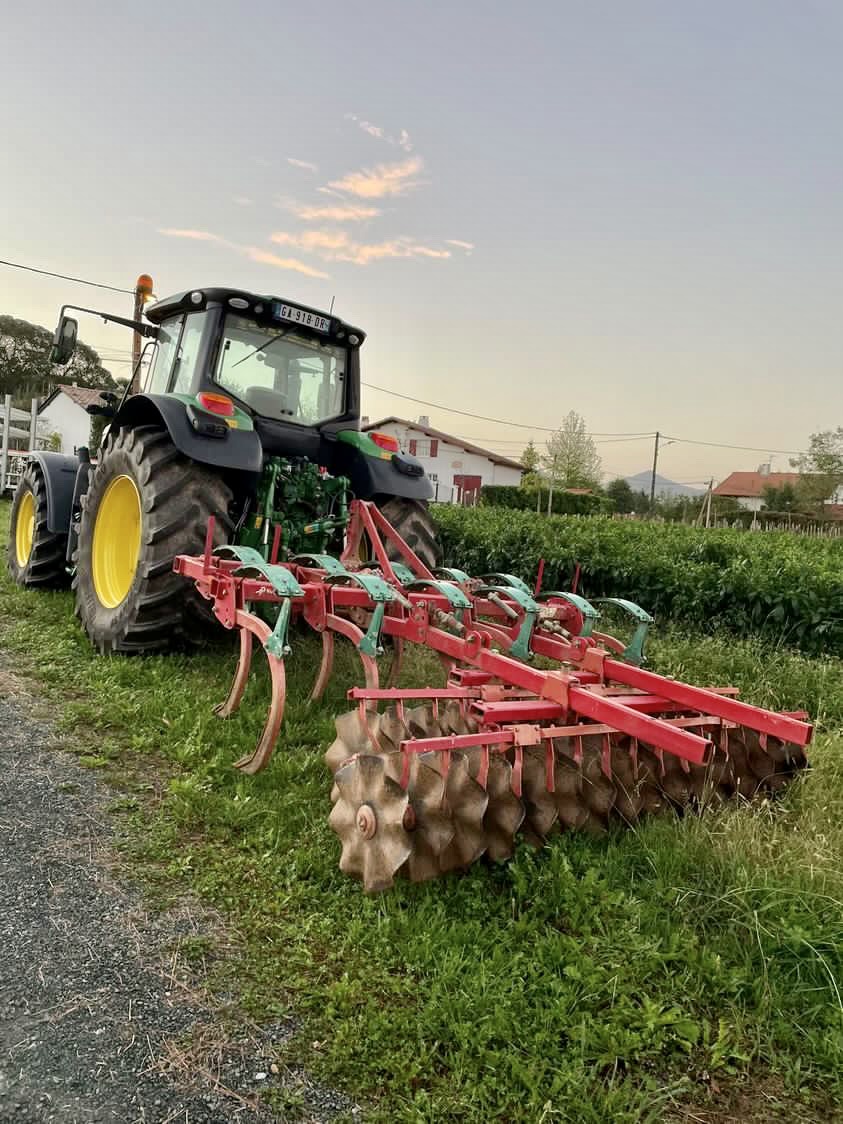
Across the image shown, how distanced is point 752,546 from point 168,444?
5.22 metres

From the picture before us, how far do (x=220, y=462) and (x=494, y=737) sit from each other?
2411 mm

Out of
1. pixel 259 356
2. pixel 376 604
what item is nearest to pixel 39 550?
pixel 259 356

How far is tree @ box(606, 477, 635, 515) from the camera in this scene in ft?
165

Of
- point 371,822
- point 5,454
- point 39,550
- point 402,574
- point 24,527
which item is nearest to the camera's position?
point 371,822

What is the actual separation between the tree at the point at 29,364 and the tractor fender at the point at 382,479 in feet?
173

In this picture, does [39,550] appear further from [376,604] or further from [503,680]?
[503,680]

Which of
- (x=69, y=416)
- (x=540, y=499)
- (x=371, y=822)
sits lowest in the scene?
(x=371, y=822)

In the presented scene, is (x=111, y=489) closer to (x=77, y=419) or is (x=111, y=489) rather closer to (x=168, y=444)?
(x=168, y=444)

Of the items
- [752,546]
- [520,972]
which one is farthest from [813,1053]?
[752,546]

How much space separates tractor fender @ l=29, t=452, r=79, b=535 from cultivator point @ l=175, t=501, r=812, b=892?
9.68 ft

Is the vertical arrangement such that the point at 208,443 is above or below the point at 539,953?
above

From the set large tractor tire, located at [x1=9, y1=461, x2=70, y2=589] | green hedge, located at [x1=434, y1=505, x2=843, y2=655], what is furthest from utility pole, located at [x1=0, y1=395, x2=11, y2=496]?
green hedge, located at [x1=434, y1=505, x2=843, y2=655]

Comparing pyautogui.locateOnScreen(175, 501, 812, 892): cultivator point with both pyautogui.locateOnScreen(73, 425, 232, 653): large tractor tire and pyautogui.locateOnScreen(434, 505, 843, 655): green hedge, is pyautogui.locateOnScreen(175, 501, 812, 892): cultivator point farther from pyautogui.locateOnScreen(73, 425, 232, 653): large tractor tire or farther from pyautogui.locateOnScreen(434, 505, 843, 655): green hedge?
pyautogui.locateOnScreen(434, 505, 843, 655): green hedge

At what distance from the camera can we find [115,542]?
16.5ft
